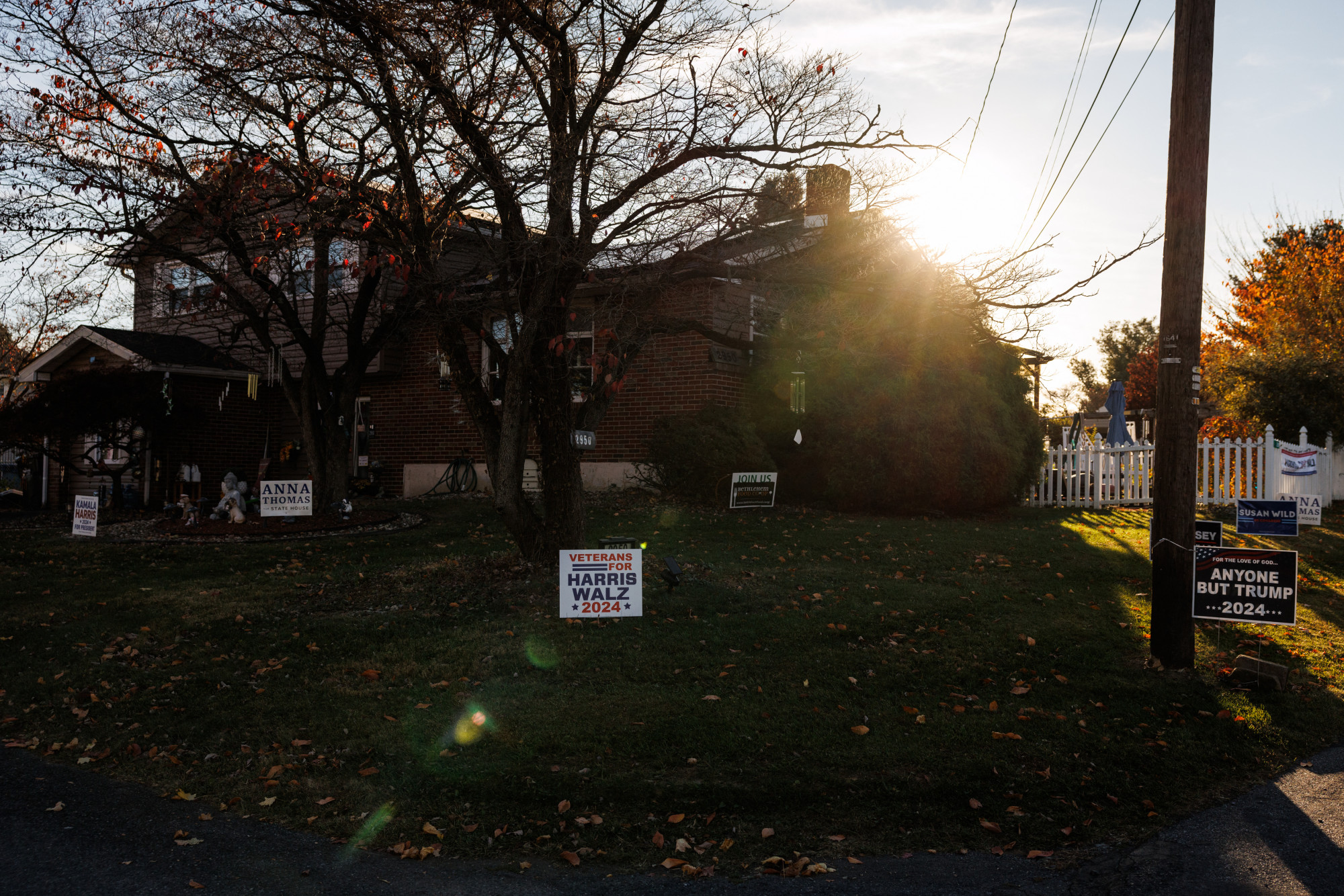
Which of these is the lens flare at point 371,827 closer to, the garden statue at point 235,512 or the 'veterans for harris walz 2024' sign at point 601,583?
the 'veterans for harris walz 2024' sign at point 601,583

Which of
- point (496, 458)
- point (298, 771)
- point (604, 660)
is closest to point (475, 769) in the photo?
point (298, 771)

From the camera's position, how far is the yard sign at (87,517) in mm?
13719

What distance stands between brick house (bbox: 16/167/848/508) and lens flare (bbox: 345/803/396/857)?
38.7ft

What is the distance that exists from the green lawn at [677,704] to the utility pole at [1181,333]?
0.63 m

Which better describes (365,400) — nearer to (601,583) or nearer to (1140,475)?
(601,583)

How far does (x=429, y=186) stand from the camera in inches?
443

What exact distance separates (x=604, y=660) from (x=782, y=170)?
5125 mm

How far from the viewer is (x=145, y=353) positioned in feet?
62.1

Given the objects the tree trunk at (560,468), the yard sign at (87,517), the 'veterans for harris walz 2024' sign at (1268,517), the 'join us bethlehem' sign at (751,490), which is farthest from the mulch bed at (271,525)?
the 'veterans for harris walz 2024' sign at (1268,517)

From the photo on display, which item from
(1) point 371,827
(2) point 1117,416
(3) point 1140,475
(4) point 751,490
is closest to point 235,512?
(4) point 751,490

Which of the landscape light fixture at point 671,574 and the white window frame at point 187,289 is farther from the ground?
the white window frame at point 187,289

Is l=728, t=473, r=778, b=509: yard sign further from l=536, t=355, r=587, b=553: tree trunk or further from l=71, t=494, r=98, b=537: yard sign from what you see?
l=71, t=494, r=98, b=537: yard sign

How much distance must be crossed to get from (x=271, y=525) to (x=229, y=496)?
1.09 m

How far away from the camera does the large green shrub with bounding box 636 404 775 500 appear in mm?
14656
